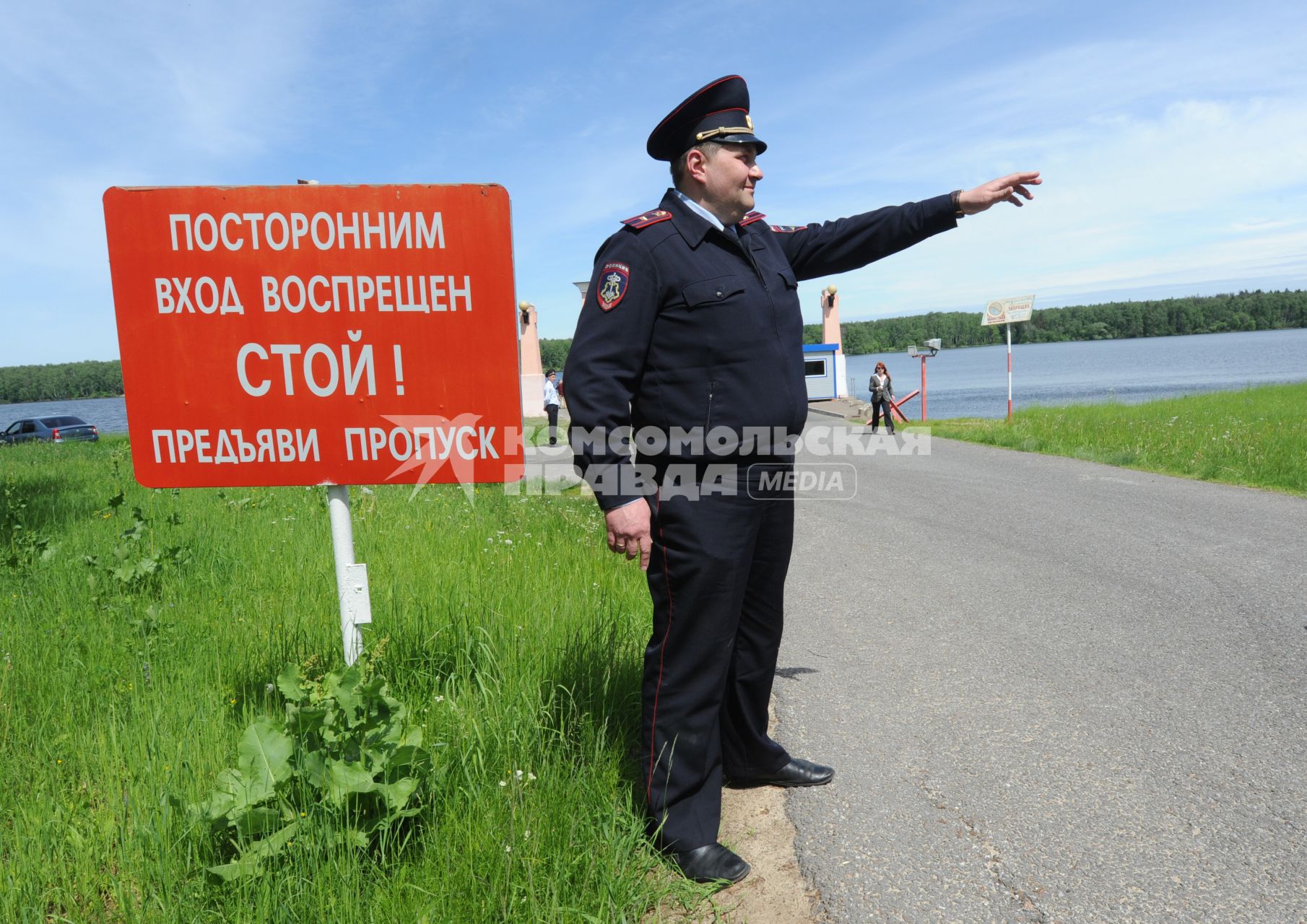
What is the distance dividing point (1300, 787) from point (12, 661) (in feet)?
16.0

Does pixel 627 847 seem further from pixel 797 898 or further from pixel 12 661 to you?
pixel 12 661

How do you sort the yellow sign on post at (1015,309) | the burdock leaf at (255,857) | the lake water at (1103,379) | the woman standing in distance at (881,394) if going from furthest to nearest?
the lake water at (1103,379), the yellow sign on post at (1015,309), the woman standing in distance at (881,394), the burdock leaf at (255,857)

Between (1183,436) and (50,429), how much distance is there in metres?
39.9

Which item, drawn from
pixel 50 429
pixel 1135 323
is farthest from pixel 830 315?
pixel 1135 323

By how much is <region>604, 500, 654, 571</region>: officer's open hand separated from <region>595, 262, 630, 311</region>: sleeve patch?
57cm

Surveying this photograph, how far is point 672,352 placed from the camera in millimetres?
2387

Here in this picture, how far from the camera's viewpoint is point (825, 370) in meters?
34.2

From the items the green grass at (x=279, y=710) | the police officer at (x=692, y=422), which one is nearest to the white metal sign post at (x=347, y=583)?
the green grass at (x=279, y=710)

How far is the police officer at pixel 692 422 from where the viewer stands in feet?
7.64

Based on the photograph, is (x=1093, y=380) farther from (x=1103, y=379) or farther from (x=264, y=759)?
(x=264, y=759)

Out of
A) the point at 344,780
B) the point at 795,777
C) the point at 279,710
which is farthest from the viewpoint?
the point at 279,710

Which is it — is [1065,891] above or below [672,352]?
below

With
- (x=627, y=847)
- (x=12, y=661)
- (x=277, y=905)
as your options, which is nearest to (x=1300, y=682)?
(x=627, y=847)

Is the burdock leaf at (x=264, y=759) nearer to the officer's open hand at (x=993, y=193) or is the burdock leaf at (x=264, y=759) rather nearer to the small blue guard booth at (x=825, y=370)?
the officer's open hand at (x=993, y=193)
